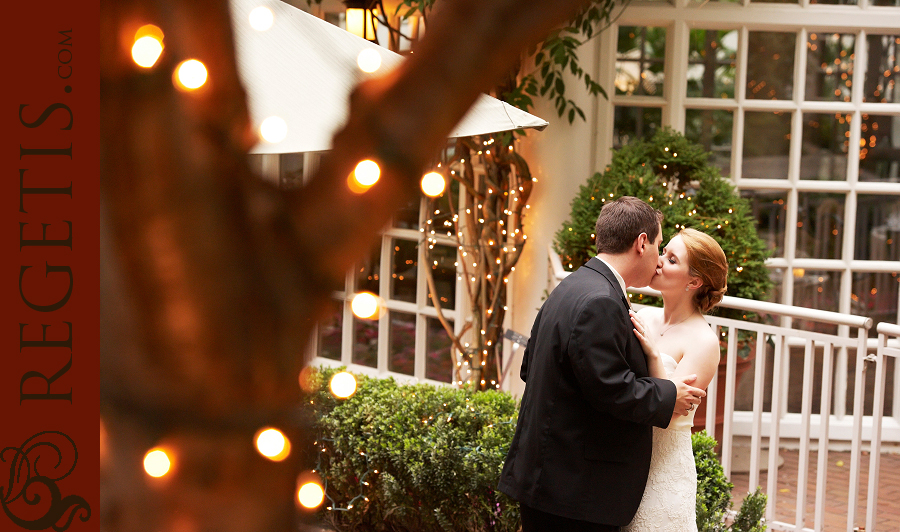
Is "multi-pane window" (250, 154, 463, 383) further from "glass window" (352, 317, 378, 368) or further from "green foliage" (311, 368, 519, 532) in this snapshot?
"green foliage" (311, 368, 519, 532)

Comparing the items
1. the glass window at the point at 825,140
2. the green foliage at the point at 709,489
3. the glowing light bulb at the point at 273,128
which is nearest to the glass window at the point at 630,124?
the glass window at the point at 825,140

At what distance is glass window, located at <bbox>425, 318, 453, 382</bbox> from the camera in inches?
222

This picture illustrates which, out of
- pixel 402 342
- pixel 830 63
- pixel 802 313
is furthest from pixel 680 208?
pixel 402 342

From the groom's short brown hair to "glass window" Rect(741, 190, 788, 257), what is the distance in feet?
10.9

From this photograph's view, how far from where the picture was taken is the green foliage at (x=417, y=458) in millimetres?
3357

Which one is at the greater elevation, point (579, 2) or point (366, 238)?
point (579, 2)

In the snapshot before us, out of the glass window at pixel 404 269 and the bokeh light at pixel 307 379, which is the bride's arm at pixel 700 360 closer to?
the bokeh light at pixel 307 379

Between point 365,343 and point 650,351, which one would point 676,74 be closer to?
point 365,343

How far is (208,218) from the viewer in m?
0.55

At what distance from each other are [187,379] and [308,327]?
0.29 feet

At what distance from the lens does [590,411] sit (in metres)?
2.25

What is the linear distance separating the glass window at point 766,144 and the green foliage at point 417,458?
2723mm

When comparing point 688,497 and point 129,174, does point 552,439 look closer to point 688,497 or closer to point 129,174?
point 688,497

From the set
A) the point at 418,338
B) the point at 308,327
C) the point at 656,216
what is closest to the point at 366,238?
the point at 308,327
